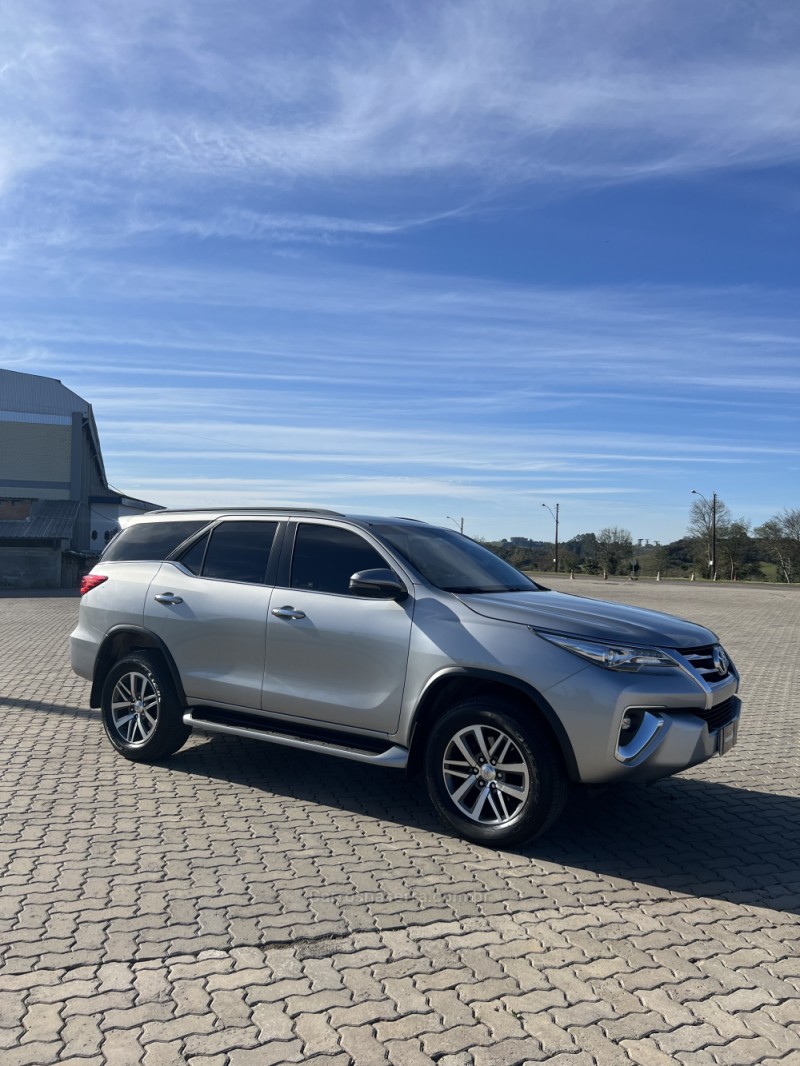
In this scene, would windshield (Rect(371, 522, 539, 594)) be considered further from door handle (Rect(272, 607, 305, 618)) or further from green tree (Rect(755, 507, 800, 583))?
green tree (Rect(755, 507, 800, 583))

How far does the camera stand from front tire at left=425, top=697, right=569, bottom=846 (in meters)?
4.95

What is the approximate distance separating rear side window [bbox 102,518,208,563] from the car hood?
2.49 metres

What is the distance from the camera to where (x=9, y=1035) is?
3131mm

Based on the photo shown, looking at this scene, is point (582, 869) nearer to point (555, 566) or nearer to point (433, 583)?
point (433, 583)

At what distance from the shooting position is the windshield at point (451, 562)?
588 centimetres

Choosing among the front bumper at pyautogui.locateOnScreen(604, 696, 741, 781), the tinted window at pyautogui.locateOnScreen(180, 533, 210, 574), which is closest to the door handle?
the tinted window at pyautogui.locateOnScreen(180, 533, 210, 574)

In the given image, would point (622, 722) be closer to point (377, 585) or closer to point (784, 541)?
point (377, 585)

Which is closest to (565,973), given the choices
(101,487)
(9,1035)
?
(9,1035)

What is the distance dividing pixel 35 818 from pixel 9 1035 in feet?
8.44

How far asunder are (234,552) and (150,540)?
97cm

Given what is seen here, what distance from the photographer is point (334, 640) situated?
5.72 metres

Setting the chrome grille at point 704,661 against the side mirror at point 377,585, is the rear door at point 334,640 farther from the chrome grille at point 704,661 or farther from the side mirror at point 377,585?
the chrome grille at point 704,661

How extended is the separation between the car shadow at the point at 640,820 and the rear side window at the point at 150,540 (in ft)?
5.20

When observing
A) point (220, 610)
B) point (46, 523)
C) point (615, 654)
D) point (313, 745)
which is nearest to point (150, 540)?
point (220, 610)
